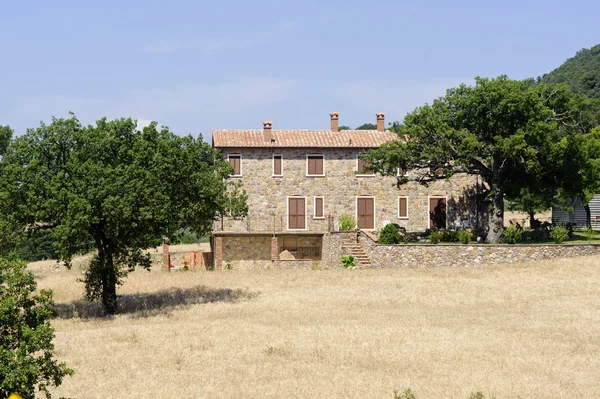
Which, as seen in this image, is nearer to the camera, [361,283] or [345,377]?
→ [345,377]

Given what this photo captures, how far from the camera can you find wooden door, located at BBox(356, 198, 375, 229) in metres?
45.1

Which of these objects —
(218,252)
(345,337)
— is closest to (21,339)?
(345,337)

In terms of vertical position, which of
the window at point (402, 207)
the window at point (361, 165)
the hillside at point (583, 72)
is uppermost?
the hillside at point (583, 72)

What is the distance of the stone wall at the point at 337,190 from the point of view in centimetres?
4472

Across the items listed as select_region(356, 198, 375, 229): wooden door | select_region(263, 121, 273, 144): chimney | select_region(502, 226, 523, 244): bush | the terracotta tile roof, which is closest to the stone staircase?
select_region(356, 198, 375, 229): wooden door

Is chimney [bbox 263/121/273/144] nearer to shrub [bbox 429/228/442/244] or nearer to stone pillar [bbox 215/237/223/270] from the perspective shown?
stone pillar [bbox 215/237/223/270]

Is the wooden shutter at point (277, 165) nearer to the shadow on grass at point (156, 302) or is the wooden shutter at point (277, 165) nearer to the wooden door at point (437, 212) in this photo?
the wooden door at point (437, 212)

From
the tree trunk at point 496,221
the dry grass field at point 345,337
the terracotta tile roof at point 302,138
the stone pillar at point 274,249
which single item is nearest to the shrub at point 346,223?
the stone pillar at point 274,249

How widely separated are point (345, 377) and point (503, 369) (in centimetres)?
362

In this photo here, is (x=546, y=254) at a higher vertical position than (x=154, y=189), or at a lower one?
lower

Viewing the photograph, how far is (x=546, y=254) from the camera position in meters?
37.1

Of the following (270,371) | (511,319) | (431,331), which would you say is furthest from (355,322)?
(270,371)

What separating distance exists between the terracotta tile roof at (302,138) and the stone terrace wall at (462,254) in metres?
7.94

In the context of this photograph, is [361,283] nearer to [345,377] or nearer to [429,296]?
[429,296]
